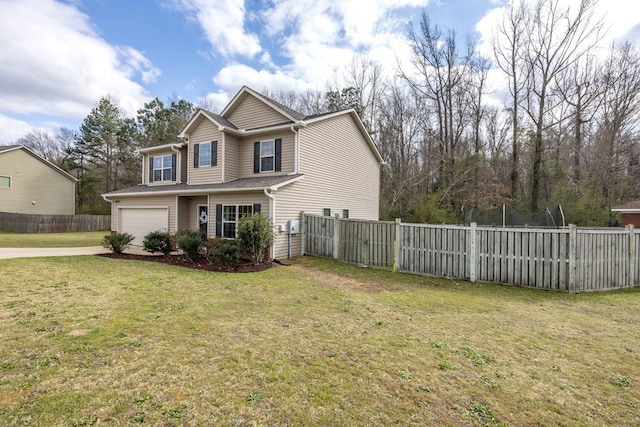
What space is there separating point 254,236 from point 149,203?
8646 millimetres

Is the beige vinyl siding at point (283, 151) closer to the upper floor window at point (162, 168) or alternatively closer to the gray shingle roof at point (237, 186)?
the gray shingle roof at point (237, 186)

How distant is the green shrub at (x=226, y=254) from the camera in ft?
31.7

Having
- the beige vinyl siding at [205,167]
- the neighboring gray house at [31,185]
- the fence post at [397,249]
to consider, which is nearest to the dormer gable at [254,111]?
the beige vinyl siding at [205,167]

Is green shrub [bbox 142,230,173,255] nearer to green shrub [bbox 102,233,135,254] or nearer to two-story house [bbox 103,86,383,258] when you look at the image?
green shrub [bbox 102,233,135,254]

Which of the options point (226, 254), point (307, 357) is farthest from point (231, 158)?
point (307, 357)

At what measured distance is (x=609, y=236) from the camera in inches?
314

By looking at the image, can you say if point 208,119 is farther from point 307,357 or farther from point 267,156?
point 307,357

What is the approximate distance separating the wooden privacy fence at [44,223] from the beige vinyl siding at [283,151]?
19141 mm

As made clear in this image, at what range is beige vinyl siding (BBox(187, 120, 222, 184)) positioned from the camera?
1407 cm

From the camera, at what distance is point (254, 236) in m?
10.2

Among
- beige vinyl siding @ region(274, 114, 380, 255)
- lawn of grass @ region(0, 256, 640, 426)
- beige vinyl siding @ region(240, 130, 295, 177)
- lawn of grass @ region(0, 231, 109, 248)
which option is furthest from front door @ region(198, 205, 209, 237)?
lawn of grass @ region(0, 256, 640, 426)

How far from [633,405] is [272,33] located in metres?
21.5

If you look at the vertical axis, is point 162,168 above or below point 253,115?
below

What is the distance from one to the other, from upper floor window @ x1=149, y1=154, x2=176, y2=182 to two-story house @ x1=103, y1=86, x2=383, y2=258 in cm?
6
